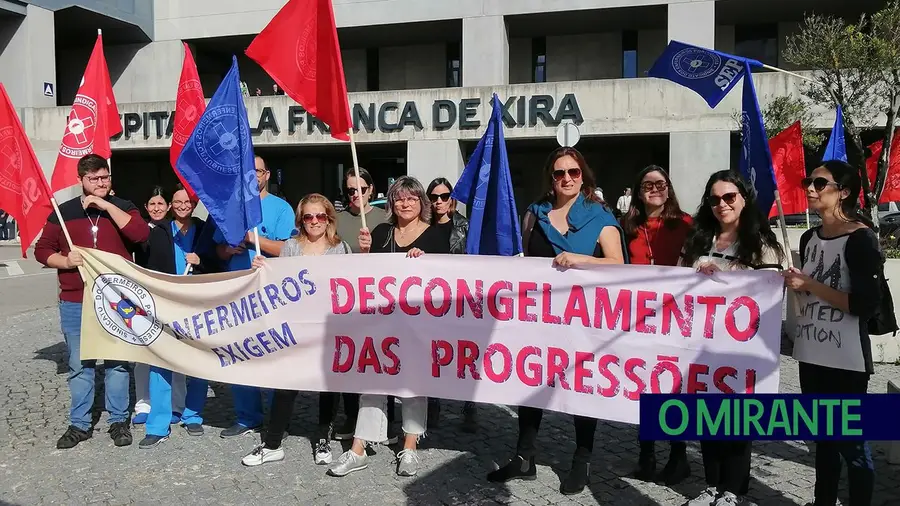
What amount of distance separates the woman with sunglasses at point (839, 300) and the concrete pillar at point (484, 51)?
19.9m

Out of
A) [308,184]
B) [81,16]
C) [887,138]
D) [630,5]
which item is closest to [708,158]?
[630,5]

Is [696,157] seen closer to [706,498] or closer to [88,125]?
[88,125]

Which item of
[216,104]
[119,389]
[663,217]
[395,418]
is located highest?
[216,104]

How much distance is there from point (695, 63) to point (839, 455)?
2.57 meters

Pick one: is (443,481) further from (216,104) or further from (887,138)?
(887,138)

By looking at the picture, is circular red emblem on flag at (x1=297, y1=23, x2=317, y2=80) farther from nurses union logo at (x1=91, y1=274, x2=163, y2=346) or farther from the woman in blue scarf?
nurses union logo at (x1=91, y1=274, x2=163, y2=346)

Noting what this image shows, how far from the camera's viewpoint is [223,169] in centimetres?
475

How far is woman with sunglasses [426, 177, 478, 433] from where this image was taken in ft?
15.9

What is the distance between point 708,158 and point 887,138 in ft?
33.8

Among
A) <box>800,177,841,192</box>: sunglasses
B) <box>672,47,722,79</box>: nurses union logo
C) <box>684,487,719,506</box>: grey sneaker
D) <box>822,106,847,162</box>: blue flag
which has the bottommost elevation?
<box>684,487,719,506</box>: grey sneaker

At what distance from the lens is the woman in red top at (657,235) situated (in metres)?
4.21

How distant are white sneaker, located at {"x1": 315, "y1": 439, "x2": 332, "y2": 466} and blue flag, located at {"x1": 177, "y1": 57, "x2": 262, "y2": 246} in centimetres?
145

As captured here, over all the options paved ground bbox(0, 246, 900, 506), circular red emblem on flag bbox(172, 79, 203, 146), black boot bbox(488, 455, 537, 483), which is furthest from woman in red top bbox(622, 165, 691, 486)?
circular red emblem on flag bbox(172, 79, 203, 146)

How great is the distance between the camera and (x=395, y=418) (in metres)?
5.63
